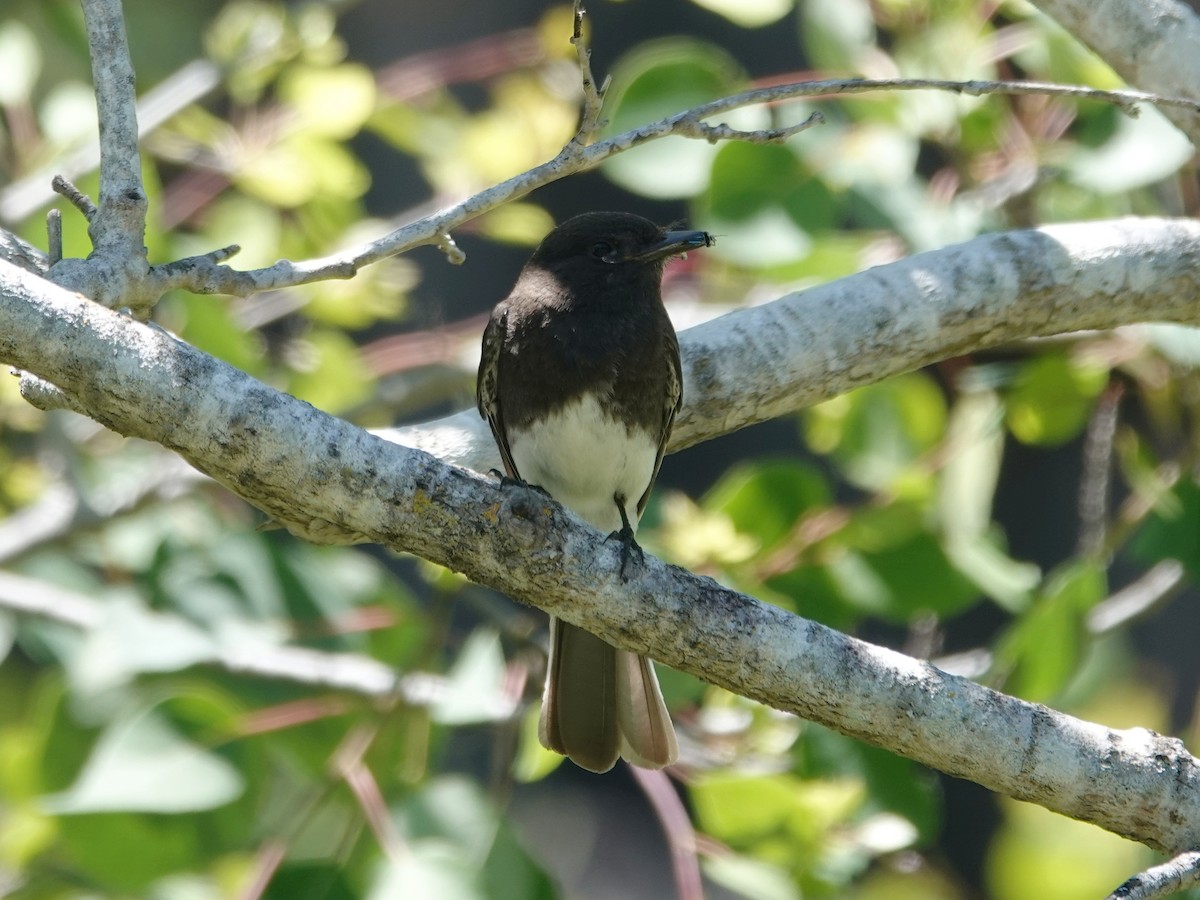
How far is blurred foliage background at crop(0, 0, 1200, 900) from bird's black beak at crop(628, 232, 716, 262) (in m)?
0.13

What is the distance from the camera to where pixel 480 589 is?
12.6ft

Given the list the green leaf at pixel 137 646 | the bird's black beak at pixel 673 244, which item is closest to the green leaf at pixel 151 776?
the green leaf at pixel 137 646

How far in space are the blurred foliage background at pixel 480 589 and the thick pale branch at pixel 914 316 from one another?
29 cm

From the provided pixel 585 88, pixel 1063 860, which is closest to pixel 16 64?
pixel 585 88

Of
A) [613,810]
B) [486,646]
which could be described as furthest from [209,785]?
[613,810]

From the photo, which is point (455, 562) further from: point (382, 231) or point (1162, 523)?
point (382, 231)

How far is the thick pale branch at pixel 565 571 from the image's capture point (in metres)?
2.07

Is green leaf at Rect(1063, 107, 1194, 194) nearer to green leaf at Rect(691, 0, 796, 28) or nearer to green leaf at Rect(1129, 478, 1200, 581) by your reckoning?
green leaf at Rect(1129, 478, 1200, 581)

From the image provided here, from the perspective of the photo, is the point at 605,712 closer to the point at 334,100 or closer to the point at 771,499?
the point at 771,499

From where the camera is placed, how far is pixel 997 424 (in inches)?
139

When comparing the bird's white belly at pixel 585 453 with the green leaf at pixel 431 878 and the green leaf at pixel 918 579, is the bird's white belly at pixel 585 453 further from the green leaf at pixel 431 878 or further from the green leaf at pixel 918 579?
the green leaf at pixel 431 878

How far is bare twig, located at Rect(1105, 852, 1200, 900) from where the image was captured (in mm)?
2029

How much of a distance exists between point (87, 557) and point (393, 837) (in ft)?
6.61

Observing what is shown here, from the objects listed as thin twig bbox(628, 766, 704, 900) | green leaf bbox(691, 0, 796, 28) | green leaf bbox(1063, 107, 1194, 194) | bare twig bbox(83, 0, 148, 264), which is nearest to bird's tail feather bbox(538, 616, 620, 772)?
thin twig bbox(628, 766, 704, 900)
